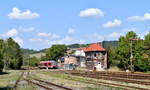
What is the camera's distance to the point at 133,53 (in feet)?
249

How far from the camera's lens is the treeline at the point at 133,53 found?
71500 mm

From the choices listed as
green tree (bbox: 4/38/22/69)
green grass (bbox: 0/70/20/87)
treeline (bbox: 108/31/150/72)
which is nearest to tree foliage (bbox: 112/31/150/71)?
treeline (bbox: 108/31/150/72)

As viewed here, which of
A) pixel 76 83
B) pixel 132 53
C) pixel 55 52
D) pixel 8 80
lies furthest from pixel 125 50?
pixel 55 52

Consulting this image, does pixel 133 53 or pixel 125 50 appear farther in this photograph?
pixel 125 50

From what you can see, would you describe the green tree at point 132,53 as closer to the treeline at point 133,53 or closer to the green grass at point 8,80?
the treeline at point 133,53

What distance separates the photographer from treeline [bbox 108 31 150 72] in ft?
235

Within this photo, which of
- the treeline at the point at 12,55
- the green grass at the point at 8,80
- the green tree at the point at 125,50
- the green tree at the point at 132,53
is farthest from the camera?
the treeline at the point at 12,55

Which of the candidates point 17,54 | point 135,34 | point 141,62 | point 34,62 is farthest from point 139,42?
point 34,62

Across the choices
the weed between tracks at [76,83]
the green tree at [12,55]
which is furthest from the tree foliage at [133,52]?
the green tree at [12,55]

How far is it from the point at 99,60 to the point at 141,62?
27677 mm

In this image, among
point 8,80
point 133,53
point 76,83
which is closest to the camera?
point 76,83

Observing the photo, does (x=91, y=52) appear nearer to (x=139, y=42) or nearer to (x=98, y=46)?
(x=98, y=46)

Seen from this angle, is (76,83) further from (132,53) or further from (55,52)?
(55,52)

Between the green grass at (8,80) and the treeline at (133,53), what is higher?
the treeline at (133,53)
